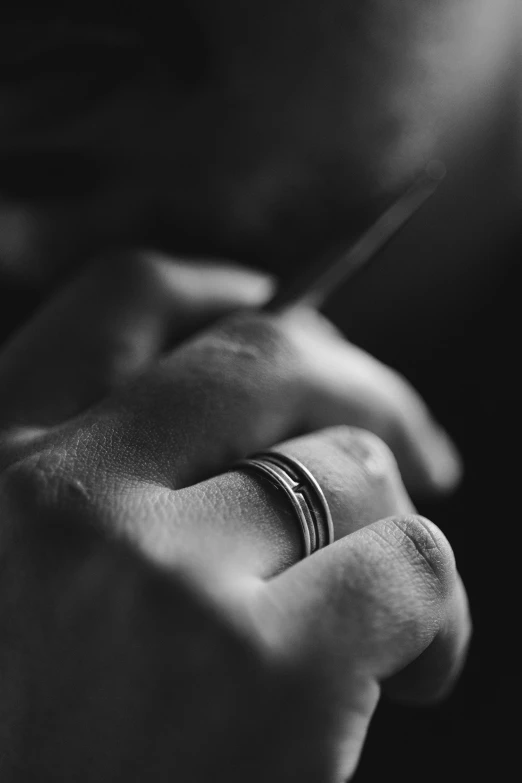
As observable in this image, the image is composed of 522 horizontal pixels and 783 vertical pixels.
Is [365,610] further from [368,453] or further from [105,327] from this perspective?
[105,327]

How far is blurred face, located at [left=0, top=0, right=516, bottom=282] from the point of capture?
21.1 inches

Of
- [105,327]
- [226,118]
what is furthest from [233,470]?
[226,118]

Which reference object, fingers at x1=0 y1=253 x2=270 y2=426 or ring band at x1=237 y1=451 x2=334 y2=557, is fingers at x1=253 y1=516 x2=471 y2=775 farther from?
fingers at x1=0 y1=253 x2=270 y2=426

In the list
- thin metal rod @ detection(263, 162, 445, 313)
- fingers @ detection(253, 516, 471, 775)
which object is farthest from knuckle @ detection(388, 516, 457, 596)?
thin metal rod @ detection(263, 162, 445, 313)

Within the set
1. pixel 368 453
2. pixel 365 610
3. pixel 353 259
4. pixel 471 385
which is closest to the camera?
pixel 365 610

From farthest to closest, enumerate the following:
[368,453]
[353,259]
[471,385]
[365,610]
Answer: [471,385] → [353,259] → [368,453] → [365,610]

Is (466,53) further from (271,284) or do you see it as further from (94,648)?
(94,648)

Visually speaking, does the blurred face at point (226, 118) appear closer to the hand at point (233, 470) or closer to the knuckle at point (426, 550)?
the hand at point (233, 470)

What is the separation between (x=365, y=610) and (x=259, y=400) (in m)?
0.16

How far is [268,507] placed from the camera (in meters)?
0.40

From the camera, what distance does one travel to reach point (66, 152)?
56 cm

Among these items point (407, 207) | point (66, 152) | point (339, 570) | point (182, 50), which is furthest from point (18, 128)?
point (339, 570)

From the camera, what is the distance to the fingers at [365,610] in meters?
0.34

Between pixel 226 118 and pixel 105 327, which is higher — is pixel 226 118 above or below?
above
